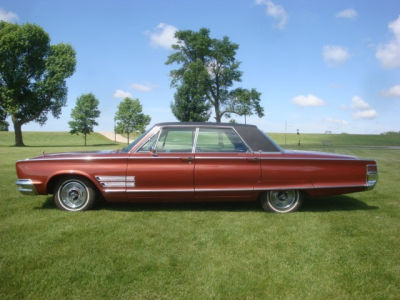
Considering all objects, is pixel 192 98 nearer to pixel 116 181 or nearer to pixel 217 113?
pixel 217 113

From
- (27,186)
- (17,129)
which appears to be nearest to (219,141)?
(27,186)

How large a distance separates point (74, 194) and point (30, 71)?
3586 cm

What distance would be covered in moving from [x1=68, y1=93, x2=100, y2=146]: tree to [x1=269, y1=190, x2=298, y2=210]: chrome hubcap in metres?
48.1

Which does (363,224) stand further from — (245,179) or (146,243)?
(146,243)

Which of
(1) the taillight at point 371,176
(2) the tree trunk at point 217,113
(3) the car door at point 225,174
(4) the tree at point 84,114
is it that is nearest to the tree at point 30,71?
(4) the tree at point 84,114

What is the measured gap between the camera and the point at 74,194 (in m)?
4.98

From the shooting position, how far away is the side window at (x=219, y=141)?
491 cm

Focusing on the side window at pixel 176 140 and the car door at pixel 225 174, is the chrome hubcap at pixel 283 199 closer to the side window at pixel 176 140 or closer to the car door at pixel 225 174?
the car door at pixel 225 174

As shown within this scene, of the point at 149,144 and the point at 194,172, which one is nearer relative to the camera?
the point at 194,172

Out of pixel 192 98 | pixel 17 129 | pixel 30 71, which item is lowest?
pixel 17 129

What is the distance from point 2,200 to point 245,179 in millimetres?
4688

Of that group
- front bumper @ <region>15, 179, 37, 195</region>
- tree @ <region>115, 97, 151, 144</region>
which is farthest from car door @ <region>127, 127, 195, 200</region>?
tree @ <region>115, 97, 151, 144</region>

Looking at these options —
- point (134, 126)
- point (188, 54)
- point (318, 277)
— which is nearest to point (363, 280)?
point (318, 277)

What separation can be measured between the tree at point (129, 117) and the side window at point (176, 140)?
50138mm
